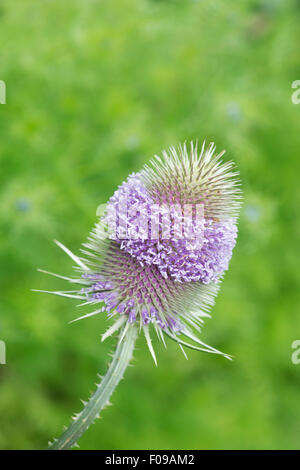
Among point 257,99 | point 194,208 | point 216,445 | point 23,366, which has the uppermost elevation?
point 257,99

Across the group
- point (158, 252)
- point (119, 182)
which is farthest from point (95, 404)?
point (119, 182)

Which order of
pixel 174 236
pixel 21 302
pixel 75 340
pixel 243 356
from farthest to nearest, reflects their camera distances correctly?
1. pixel 243 356
2. pixel 75 340
3. pixel 21 302
4. pixel 174 236

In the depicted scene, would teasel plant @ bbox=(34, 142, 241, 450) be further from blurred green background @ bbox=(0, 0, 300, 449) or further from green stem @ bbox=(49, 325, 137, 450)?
blurred green background @ bbox=(0, 0, 300, 449)

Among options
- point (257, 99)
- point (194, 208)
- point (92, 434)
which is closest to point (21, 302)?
point (92, 434)

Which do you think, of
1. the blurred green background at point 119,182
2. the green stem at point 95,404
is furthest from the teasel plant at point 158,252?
the blurred green background at point 119,182

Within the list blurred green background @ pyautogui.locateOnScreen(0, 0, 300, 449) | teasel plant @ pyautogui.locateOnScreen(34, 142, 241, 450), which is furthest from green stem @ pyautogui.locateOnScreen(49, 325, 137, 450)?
blurred green background @ pyautogui.locateOnScreen(0, 0, 300, 449)

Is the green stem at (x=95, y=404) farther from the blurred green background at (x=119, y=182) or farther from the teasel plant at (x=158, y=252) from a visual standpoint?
the blurred green background at (x=119, y=182)

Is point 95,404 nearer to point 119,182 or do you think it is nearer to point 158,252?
point 158,252

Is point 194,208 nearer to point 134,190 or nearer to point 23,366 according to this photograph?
point 134,190
